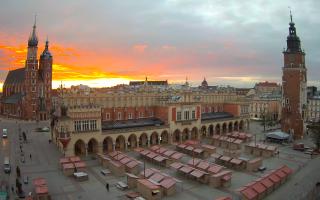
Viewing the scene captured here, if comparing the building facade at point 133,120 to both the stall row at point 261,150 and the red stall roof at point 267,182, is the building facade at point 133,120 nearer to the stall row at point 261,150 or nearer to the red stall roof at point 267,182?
the stall row at point 261,150

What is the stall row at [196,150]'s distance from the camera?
179ft

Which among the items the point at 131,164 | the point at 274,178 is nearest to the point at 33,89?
the point at 131,164

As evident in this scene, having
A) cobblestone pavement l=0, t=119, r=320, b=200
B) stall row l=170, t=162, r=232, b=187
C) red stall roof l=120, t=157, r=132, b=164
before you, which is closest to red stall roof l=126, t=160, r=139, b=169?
red stall roof l=120, t=157, r=132, b=164

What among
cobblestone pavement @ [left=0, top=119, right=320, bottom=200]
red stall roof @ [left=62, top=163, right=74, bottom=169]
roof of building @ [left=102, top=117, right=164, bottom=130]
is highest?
roof of building @ [left=102, top=117, right=164, bottom=130]

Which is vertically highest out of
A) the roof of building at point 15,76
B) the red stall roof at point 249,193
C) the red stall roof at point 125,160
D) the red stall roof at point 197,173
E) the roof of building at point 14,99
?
the roof of building at point 15,76

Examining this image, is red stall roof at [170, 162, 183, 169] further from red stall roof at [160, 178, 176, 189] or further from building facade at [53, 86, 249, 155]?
building facade at [53, 86, 249, 155]

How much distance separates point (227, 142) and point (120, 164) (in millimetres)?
26034

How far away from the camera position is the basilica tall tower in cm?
7262

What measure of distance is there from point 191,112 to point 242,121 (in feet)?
68.5

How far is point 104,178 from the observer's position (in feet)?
141

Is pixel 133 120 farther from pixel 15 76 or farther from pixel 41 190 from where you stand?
pixel 15 76

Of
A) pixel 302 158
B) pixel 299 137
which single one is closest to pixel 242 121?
pixel 299 137

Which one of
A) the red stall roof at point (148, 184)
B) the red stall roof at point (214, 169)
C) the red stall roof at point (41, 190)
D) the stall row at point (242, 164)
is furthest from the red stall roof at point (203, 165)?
the red stall roof at point (41, 190)

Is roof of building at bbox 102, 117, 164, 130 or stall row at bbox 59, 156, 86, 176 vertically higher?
roof of building at bbox 102, 117, 164, 130
